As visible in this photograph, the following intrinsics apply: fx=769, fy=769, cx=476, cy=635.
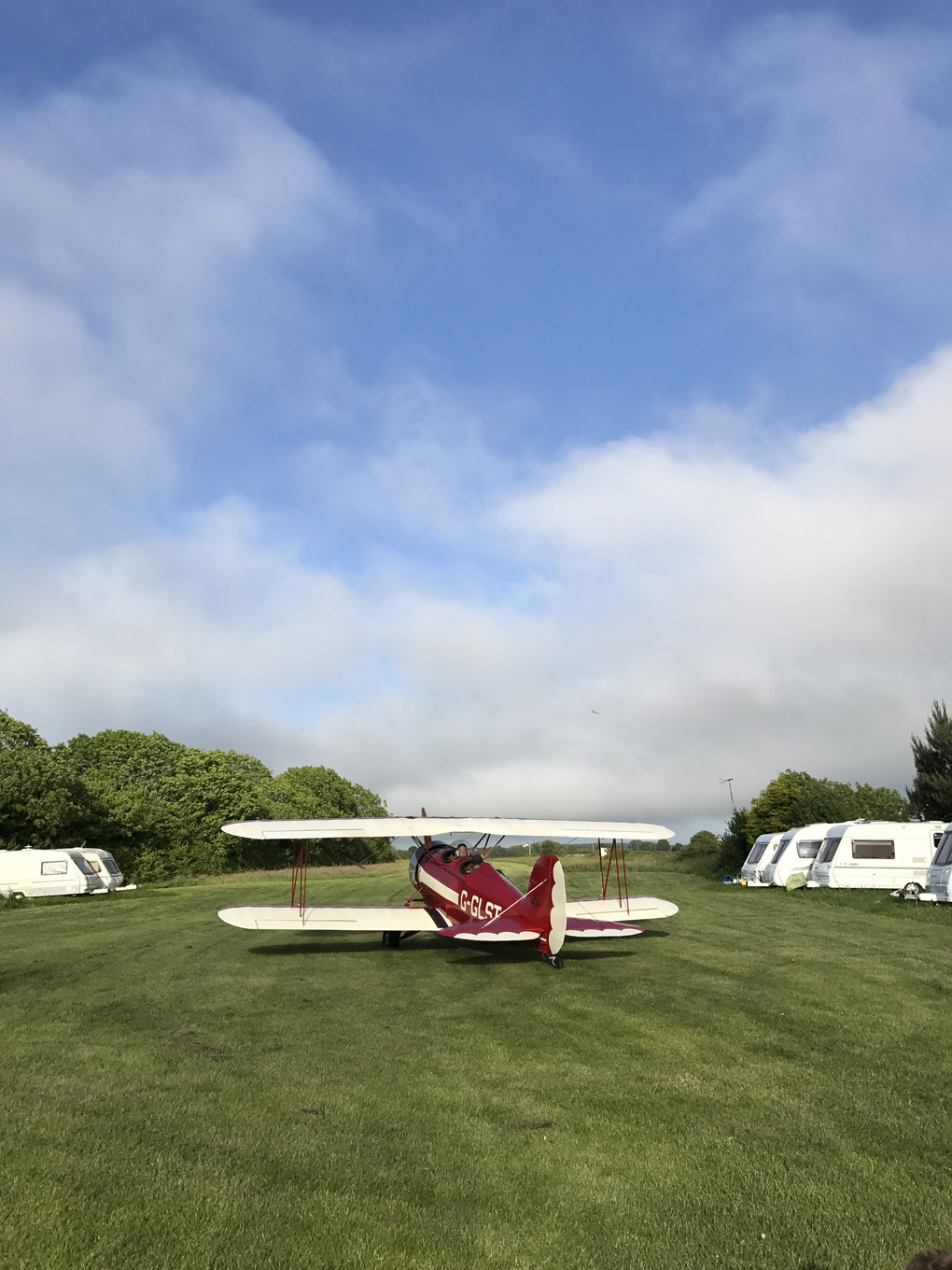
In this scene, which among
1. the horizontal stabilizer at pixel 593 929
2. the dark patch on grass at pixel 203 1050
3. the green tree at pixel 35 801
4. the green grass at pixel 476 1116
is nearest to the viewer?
the green grass at pixel 476 1116

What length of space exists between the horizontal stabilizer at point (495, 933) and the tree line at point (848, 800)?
3487 centimetres

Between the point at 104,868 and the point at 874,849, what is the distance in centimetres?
2884

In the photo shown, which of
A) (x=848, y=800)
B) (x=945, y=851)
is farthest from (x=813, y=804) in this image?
(x=945, y=851)

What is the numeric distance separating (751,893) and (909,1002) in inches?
726

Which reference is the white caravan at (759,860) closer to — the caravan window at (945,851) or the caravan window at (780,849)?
the caravan window at (780,849)

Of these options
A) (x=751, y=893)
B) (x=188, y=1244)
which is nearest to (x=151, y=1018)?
(x=188, y=1244)

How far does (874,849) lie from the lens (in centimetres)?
2620

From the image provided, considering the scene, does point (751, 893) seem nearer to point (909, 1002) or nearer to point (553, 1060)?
point (909, 1002)

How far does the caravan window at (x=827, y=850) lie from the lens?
27.2 metres

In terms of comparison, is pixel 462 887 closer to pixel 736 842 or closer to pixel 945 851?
pixel 945 851

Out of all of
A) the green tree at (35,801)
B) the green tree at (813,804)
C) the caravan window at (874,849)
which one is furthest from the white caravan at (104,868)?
the green tree at (813,804)

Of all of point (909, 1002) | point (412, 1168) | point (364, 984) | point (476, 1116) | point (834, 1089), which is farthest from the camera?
point (364, 984)

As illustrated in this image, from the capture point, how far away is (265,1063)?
23.7 feet

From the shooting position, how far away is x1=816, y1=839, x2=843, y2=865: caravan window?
1070 inches
